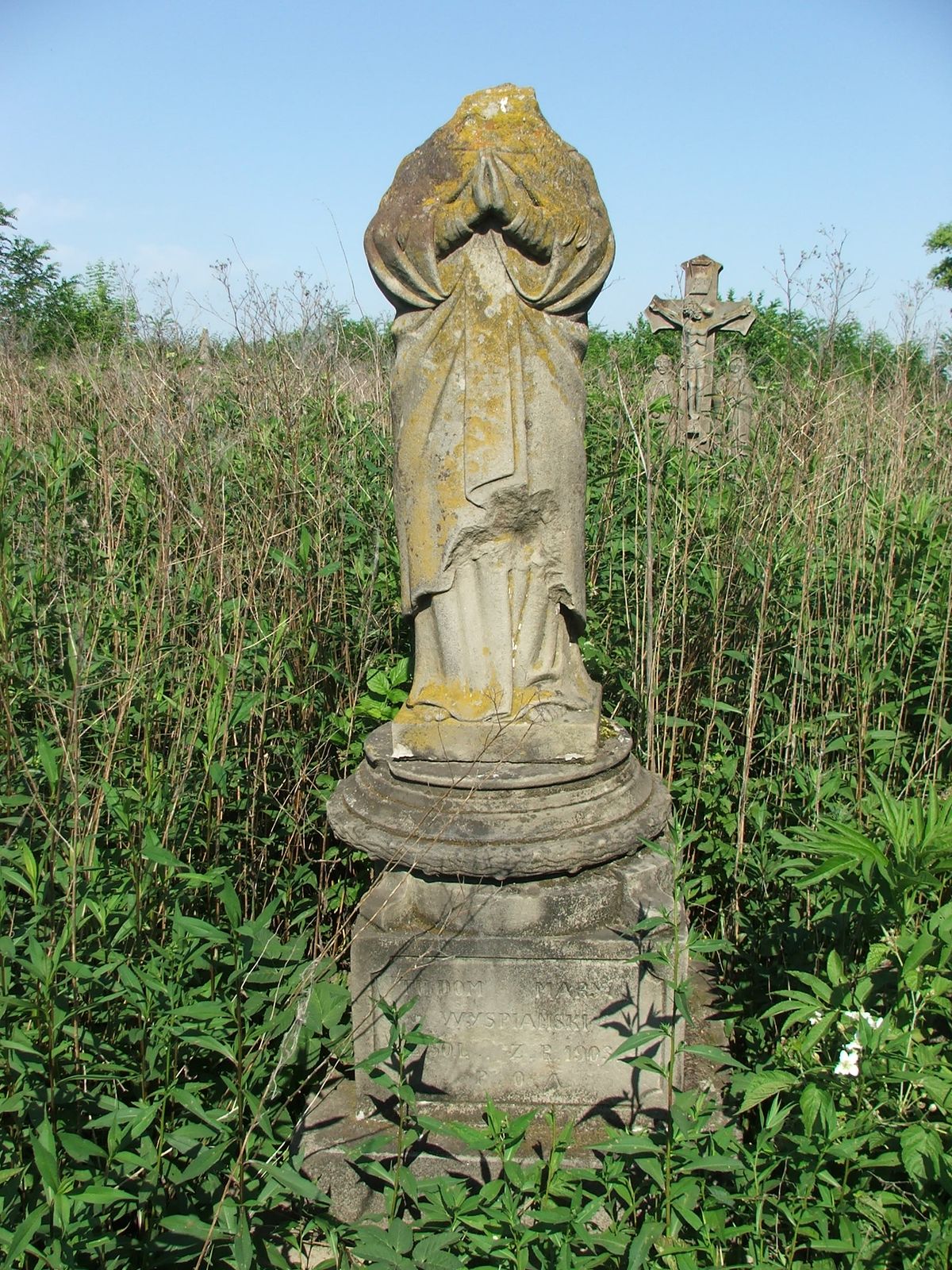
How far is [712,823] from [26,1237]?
7.83ft

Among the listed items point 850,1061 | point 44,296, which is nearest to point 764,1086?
point 850,1061

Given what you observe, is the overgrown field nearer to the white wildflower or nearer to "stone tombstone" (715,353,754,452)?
the white wildflower

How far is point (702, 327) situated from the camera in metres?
8.09

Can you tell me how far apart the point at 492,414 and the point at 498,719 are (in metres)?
0.77

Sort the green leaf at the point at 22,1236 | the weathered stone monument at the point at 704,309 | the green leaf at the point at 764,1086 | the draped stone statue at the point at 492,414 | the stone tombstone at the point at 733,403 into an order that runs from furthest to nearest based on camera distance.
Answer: the weathered stone monument at the point at 704,309 → the stone tombstone at the point at 733,403 → the draped stone statue at the point at 492,414 → the green leaf at the point at 764,1086 → the green leaf at the point at 22,1236

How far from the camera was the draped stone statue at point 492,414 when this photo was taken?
7.39 feet

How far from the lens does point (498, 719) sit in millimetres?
2445

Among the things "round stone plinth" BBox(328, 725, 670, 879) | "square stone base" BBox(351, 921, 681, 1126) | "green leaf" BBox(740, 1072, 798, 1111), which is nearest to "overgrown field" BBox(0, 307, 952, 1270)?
"green leaf" BBox(740, 1072, 798, 1111)

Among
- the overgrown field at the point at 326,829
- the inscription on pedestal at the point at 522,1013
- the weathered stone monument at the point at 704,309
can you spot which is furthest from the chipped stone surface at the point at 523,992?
the weathered stone monument at the point at 704,309

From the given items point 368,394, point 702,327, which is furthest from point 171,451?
point 702,327

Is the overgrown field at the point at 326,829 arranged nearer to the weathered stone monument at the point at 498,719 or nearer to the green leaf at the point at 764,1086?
the green leaf at the point at 764,1086

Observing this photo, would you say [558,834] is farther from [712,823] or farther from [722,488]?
[722,488]

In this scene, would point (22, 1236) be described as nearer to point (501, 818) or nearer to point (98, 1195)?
point (98, 1195)

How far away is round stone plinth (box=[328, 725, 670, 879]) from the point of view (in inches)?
90.6
